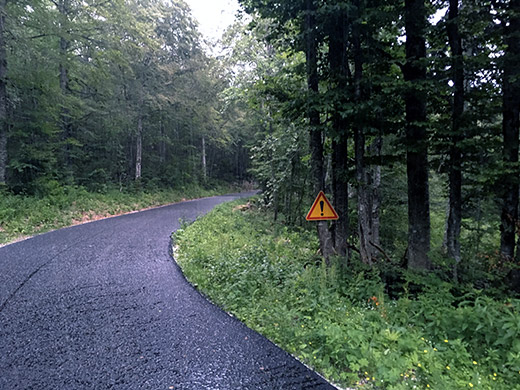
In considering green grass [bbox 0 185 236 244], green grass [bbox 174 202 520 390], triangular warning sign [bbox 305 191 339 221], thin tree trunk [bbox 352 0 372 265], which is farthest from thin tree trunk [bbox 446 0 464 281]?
green grass [bbox 0 185 236 244]

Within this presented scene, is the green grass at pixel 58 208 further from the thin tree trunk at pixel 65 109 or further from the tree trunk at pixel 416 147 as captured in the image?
the tree trunk at pixel 416 147

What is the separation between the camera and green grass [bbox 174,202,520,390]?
2.97 metres

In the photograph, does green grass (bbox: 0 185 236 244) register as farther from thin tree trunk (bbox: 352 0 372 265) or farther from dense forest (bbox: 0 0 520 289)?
thin tree trunk (bbox: 352 0 372 265)

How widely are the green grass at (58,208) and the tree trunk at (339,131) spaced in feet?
30.4

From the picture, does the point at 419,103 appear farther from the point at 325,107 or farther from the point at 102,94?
the point at 102,94

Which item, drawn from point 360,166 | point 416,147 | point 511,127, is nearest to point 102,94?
point 360,166

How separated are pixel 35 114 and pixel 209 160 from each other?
22458 millimetres

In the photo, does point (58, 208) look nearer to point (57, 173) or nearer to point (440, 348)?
point (57, 173)

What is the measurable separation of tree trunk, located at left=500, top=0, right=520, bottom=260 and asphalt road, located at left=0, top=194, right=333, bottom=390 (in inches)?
197

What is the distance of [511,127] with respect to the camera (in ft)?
18.4

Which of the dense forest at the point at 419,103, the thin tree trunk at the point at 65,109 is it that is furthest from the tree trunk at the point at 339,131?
the thin tree trunk at the point at 65,109

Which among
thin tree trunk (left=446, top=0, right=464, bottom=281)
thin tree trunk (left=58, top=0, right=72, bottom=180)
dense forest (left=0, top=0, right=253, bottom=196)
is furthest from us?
thin tree trunk (left=58, top=0, right=72, bottom=180)

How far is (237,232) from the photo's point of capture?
10.3 meters

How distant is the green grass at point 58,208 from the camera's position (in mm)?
10211
